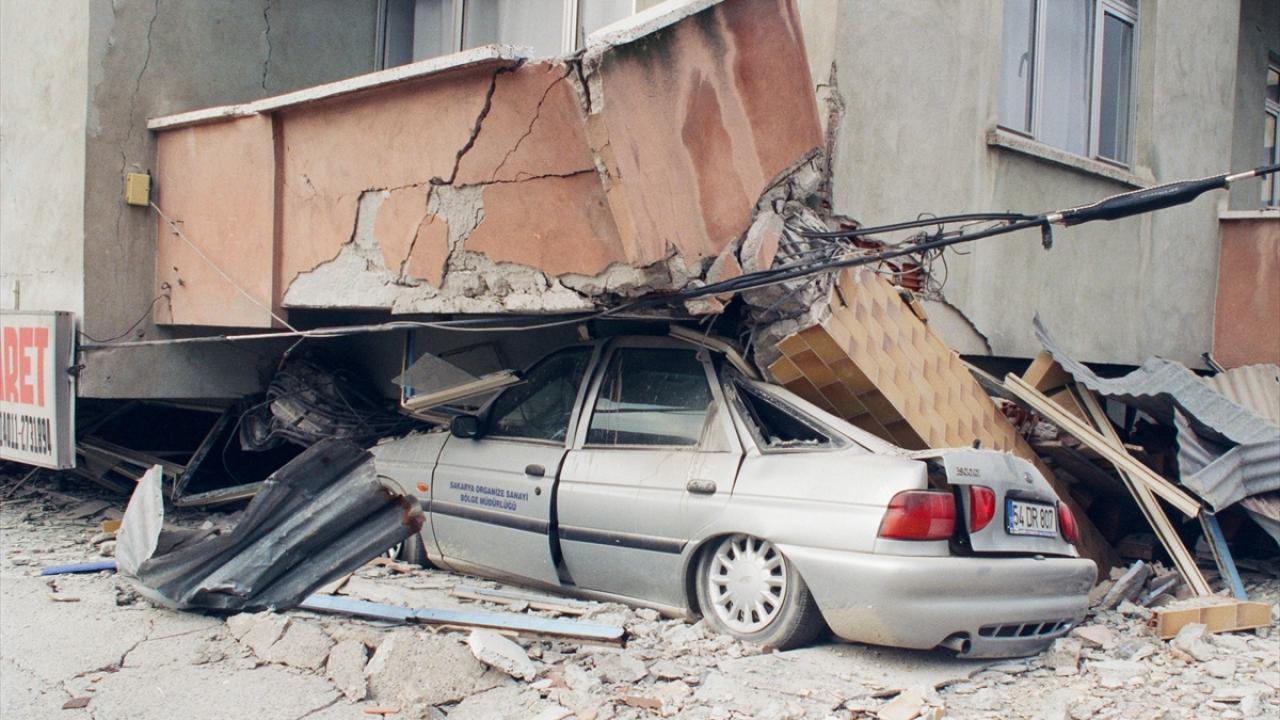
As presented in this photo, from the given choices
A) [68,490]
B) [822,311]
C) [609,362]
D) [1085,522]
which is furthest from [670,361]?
[68,490]

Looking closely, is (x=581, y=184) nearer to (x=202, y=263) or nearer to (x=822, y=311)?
(x=822, y=311)

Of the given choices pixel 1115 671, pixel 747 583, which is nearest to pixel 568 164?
pixel 747 583

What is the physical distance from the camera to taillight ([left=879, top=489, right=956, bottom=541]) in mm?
4930

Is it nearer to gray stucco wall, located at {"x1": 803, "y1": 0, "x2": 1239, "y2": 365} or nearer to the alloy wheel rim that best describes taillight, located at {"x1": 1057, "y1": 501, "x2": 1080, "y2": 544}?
the alloy wheel rim

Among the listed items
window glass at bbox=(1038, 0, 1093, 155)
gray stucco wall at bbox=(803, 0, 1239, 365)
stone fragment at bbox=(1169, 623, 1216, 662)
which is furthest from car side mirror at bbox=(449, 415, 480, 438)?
window glass at bbox=(1038, 0, 1093, 155)

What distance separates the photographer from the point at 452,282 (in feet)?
21.2

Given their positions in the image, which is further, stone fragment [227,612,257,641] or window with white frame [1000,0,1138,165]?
window with white frame [1000,0,1138,165]

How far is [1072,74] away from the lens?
9141 millimetres

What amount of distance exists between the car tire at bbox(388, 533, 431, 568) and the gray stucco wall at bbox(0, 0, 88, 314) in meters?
2.98

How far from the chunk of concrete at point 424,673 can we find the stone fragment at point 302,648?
12.2 inches

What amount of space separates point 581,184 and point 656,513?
5.38ft

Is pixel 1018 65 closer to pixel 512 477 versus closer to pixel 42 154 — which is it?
pixel 512 477

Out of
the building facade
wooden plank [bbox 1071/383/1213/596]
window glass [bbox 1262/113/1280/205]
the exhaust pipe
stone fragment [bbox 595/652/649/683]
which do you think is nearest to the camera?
stone fragment [bbox 595/652/649/683]

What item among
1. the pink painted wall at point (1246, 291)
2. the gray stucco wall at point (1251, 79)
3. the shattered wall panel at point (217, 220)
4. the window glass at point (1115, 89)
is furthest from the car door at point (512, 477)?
the gray stucco wall at point (1251, 79)
